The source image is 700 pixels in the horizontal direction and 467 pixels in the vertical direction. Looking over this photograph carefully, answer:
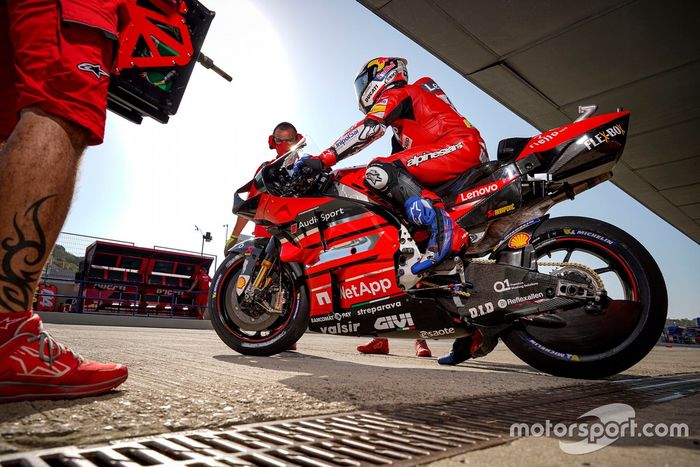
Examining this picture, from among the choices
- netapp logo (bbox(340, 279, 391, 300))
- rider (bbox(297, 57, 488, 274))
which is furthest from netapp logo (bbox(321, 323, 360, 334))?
rider (bbox(297, 57, 488, 274))

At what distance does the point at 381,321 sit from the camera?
2.34 m

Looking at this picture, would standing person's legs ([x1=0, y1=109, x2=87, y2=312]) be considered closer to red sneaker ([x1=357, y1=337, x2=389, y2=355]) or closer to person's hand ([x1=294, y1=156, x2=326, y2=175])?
person's hand ([x1=294, y1=156, x2=326, y2=175])

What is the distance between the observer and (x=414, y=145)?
106 inches

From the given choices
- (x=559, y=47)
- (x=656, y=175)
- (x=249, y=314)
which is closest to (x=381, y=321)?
(x=249, y=314)

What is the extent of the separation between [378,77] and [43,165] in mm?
2200

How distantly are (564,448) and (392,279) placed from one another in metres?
1.52

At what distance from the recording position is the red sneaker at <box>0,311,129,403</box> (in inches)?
39.6

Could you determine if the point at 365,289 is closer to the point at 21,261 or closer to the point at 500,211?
the point at 500,211

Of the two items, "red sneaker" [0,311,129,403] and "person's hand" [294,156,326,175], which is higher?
"person's hand" [294,156,326,175]

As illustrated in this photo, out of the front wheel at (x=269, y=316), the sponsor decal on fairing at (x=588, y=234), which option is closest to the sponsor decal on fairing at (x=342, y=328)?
the front wheel at (x=269, y=316)

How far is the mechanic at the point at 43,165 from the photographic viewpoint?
1.05 m

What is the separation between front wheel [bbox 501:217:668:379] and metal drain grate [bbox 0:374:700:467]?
885 mm

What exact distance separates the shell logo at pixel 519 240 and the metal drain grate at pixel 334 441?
981mm

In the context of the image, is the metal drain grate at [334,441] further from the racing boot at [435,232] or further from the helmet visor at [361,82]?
the helmet visor at [361,82]
